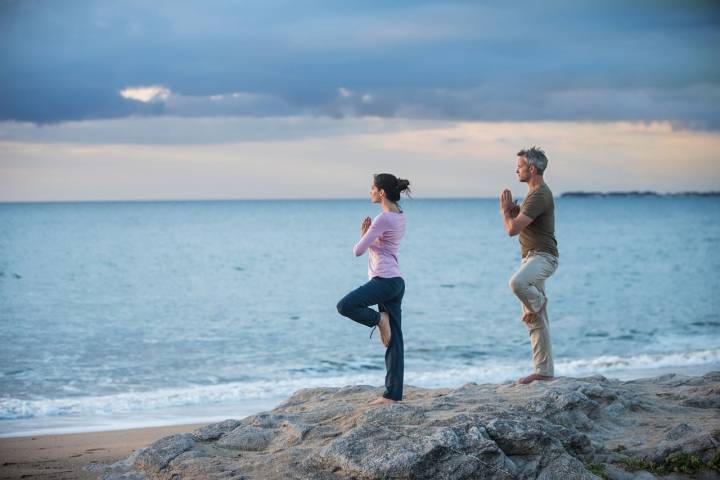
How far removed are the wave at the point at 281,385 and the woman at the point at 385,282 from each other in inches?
231

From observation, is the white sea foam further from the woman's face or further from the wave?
the woman's face

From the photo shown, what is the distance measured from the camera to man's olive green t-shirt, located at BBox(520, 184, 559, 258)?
25.7 ft

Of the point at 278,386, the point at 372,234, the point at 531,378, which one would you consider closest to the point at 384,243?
the point at 372,234

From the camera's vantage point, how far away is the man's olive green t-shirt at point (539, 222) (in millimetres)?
7824

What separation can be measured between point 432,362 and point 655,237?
6336 cm

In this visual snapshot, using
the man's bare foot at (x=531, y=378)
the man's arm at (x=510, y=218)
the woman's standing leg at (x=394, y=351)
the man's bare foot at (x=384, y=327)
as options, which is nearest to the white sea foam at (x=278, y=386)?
the man's bare foot at (x=531, y=378)

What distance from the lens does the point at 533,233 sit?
26.6ft

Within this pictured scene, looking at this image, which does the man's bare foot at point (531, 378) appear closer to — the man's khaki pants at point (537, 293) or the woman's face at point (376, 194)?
the man's khaki pants at point (537, 293)

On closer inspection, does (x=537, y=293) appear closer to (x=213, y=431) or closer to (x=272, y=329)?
(x=213, y=431)

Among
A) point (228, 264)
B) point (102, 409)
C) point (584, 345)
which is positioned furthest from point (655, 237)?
point (102, 409)

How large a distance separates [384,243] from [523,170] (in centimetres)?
195

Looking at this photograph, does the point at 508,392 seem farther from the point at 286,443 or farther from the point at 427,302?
the point at 427,302

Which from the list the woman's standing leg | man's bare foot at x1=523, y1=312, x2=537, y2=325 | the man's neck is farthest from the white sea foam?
the man's neck

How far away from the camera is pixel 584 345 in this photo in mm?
20078
